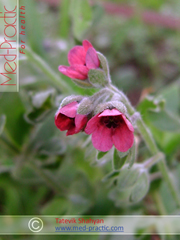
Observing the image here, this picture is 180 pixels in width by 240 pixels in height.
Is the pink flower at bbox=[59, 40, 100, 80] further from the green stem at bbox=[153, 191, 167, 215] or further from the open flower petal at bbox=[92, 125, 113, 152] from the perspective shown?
the green stem at bbox=[153, 191, 167, 215]

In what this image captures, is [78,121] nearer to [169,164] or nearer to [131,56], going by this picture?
[169,164]

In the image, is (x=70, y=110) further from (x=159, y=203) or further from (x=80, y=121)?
(x=159, y=203)

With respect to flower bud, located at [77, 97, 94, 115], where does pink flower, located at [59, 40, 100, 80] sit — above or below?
above

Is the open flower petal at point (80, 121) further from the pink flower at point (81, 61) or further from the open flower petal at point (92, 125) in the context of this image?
the pink flower at point (81, 61)

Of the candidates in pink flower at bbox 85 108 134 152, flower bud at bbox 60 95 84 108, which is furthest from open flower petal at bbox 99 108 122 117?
flower bud at bbox 60 95 84 108

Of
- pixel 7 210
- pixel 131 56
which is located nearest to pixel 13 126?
pixel 7 210

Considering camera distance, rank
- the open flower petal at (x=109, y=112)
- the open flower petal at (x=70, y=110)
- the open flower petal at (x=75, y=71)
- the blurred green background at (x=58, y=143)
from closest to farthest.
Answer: the open flower petal at (x=109, y=112) → the open flower petal at (x=70, y=110) → the open flower petal at (x=75, y=71) → the blurred green background at (x=58, y=143)

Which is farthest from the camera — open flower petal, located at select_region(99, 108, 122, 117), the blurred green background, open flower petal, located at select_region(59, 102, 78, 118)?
the blurred green background

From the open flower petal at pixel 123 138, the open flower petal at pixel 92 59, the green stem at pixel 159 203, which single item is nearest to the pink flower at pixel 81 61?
the open flower petal at pixel 92 59
